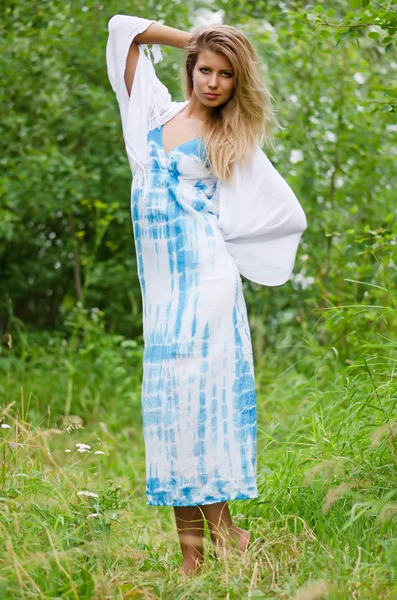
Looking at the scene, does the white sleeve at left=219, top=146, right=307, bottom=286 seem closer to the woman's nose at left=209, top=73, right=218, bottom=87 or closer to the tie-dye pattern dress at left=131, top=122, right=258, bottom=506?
the tie-dye pattern dress at left=131, top=122, right=258, bottom=506

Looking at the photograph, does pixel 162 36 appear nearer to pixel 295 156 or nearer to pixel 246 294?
pixel 295 156

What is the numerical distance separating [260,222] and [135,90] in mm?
577

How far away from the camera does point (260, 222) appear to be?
9.63 feet

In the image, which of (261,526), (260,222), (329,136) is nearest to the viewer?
(260,222)

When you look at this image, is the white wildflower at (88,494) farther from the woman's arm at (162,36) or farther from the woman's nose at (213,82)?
the woman's arm at (162,36)

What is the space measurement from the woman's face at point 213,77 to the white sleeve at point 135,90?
152mm

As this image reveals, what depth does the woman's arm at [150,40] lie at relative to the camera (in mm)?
2996

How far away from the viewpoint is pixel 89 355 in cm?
639

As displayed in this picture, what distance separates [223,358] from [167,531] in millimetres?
1392

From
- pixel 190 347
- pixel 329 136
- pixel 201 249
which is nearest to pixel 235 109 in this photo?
pixel 201 249

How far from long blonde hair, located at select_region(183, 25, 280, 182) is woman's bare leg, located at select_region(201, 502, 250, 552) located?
1.01m

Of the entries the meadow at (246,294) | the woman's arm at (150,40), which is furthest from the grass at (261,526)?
the woman's arm at (150,40)

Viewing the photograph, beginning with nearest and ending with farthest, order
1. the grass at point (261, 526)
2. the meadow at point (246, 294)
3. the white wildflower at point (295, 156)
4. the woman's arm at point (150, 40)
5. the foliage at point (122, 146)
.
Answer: the grass at point (261, 526), the meadow at point (246, 294), the woman's arm at point (150, 40), the foliage at point (122, 146), the white wildflower at point (295, 156)

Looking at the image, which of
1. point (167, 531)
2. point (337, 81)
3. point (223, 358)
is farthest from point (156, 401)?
point (337, 81)
